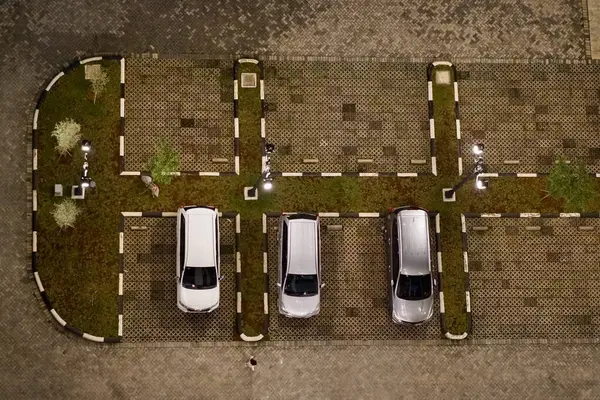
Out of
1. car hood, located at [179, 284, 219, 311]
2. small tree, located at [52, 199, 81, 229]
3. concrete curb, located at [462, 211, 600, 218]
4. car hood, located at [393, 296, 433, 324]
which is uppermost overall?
small tree, located at [52, 199, 81, 229]

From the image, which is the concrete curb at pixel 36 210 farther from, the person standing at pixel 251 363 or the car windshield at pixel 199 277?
the person standing at pixel 251 363

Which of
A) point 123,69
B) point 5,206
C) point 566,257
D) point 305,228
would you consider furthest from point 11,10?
point 566,257

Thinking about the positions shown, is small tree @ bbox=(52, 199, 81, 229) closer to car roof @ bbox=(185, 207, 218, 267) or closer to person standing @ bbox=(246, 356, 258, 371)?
car roof @ bbox=(185, 207, 218, 267)

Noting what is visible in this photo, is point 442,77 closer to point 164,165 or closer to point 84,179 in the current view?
point 164,165

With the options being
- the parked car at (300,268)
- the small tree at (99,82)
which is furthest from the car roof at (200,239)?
the small tree at (99,82)

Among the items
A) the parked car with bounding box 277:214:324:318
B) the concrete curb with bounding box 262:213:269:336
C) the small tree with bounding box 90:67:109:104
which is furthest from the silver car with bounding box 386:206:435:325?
the small tree with bounding box 90:67:109:104

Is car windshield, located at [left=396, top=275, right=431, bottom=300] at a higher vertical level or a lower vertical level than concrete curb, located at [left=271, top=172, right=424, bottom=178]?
lower
